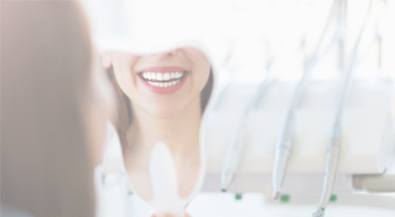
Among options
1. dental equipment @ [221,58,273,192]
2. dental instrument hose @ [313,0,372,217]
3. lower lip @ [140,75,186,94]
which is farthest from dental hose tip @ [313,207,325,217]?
lower lip @ [140,75,186,94]

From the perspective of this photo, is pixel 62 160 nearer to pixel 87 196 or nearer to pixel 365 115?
pixel 87 196

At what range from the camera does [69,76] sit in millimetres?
1129

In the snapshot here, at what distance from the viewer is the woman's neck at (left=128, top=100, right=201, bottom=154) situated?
3.74 feet

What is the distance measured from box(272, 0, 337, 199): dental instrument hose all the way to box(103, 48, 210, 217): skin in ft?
0.56

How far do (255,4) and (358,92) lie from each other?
0.27 metres

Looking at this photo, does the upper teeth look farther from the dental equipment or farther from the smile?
the dental equipment

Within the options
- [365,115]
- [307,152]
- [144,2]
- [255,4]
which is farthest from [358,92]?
[144,2]

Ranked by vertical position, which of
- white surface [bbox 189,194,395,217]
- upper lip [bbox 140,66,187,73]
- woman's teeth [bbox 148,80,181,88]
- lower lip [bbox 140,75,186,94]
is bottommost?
white surface [bbox 189,194,395,217]

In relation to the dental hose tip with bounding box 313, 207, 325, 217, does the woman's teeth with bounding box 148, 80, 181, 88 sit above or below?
above

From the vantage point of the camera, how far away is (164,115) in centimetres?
115

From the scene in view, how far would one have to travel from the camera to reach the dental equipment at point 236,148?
3.57ft

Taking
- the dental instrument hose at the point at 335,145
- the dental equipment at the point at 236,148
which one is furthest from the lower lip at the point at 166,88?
the dental instrument hose at the point at 335,145

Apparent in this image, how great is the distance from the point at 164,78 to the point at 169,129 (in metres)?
0.11

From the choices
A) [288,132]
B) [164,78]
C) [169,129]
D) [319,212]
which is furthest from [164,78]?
[319,212]
